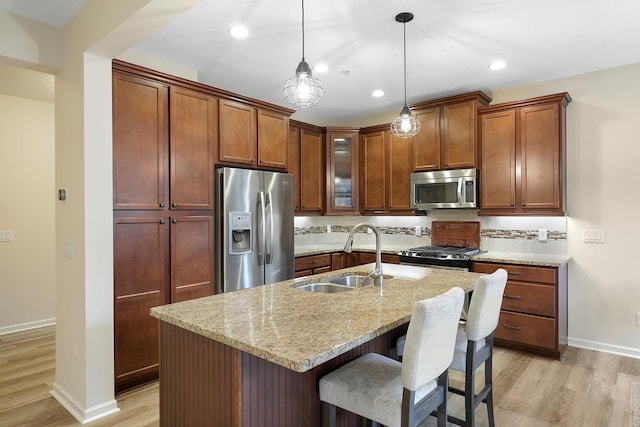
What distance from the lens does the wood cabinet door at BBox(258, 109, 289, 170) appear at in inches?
145

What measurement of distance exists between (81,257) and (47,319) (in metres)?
2.96

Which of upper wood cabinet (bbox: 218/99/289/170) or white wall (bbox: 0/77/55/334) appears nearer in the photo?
upper wood cabinet (bbox: 218/99/289/170)

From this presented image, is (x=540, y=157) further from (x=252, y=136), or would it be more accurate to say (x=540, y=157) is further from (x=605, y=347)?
(x=252, y=136)

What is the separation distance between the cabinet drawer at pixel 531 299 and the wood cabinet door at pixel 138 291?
311cm

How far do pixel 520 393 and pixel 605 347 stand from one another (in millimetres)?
1486

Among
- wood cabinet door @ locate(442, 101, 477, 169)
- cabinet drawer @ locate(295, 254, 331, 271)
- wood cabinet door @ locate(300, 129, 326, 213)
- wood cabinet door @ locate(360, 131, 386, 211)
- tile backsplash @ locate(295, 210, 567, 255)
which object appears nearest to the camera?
tile backsplash @ locate(295, 210, 567, 255)

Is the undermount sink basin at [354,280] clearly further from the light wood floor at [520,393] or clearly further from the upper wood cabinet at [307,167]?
the upper wood cabinet at [307,167]

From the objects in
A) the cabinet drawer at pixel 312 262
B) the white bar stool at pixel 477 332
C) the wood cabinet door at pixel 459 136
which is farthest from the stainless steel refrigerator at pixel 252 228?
the white bar stool at pixel 477 332

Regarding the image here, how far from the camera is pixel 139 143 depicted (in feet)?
9.25

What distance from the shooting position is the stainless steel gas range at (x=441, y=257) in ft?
12.5

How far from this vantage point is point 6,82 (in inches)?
152

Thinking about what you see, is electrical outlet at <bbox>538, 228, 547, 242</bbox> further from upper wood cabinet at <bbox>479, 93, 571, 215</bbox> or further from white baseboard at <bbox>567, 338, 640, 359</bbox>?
white baseboard at <bbox>567, 338, 640, 359</bbox>

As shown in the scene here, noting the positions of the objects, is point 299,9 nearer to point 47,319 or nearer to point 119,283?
point 119,283

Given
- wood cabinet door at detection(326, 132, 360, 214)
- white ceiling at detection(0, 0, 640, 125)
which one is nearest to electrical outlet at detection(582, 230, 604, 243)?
white ceiling at detection(0, 0, 640, 125)
